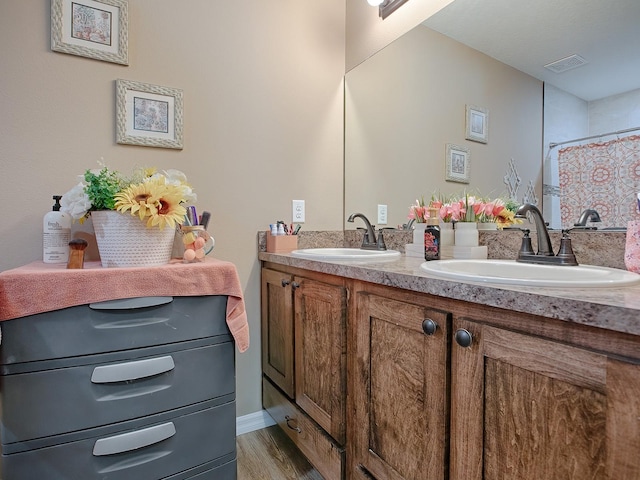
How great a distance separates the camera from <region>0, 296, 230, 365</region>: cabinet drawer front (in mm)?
953

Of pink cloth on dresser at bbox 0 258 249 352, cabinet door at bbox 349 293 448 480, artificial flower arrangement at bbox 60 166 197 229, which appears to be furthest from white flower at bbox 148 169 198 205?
cabinet door at bbox 349 293 448 480

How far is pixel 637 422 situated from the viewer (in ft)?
1.67

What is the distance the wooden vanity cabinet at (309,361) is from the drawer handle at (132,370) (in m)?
0.51

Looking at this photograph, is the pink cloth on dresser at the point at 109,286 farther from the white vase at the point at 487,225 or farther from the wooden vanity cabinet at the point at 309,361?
the white vase at the point at 487,225

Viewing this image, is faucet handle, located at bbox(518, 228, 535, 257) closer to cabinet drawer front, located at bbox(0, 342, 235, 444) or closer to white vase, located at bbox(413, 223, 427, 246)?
white vase, located at bbox(413, 223, 427, 246)

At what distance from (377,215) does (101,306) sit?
136cm

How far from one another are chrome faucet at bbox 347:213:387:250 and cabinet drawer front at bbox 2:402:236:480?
0.98m

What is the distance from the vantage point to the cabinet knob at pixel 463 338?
29.4 inches

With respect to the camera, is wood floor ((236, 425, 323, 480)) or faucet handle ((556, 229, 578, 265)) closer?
faucet handle ((556, 229, 578, 265))

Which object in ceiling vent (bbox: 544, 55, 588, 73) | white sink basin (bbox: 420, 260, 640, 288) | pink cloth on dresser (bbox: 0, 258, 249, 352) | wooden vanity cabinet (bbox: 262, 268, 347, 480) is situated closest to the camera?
white sink basin (bbox: 420, 260, 640, 288)

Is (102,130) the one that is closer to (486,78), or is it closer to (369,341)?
(369,341)

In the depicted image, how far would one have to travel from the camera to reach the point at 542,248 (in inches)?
42.2

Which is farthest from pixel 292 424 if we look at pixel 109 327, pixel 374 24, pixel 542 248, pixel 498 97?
pixel 374 24

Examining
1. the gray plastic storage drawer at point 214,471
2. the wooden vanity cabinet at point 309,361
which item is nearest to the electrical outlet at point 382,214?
the wooden vanity cabinet at point 309,361
